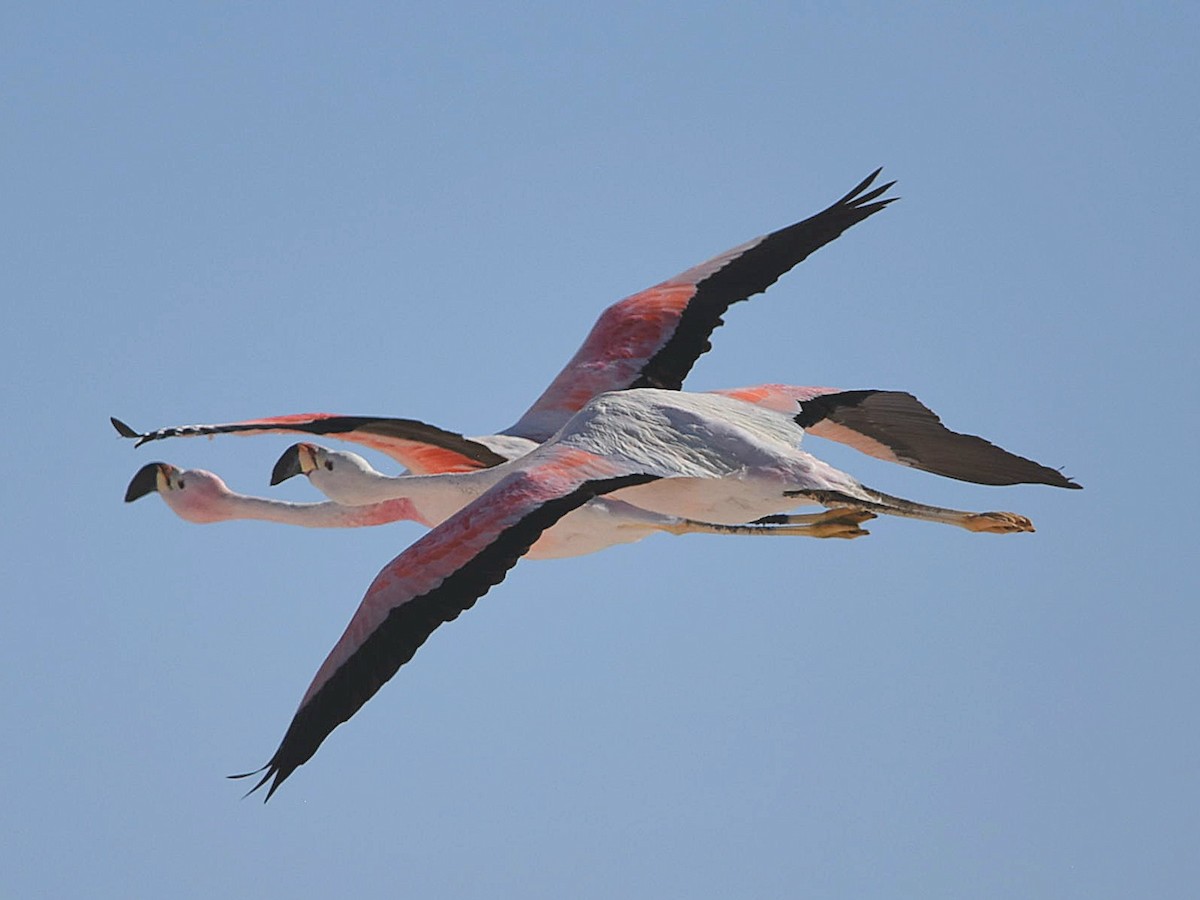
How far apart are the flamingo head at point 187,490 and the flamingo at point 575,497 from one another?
2.24 m

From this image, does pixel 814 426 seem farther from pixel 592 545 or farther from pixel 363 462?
pixel 363 462

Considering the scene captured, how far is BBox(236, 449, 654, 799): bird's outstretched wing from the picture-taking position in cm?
1245

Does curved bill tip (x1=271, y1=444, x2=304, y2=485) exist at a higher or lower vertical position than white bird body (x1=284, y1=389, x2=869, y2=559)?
higher

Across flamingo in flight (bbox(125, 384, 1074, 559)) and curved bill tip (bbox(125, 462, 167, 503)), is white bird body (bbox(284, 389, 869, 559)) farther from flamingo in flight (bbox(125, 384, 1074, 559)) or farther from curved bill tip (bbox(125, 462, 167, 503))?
curved bill tip (bbox(125, 462, 167, 503))

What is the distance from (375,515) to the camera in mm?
16594

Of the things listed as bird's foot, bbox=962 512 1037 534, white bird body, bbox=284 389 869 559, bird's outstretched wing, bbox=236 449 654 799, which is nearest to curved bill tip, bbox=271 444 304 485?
white bird body, bbox=284 389 869 559

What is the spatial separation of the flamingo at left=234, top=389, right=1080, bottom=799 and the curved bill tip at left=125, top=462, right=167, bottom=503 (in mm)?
2740

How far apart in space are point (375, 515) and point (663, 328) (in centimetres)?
255

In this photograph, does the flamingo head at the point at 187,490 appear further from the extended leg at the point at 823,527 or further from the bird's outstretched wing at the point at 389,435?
the extended leg at the point at 823,527

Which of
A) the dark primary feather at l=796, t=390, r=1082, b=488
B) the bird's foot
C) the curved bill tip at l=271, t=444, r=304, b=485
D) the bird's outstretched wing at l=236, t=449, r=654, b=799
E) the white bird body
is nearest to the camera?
the bird's outstretched wing at l=236, t=449, r=654, b=799

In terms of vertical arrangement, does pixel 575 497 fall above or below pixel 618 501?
below

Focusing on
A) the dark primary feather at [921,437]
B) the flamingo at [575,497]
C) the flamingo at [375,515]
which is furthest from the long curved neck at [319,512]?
the dark primary feather at [921,437]

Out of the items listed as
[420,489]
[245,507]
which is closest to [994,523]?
[420,489]

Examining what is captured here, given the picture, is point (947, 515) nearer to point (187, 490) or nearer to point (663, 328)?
point (663, 328)
